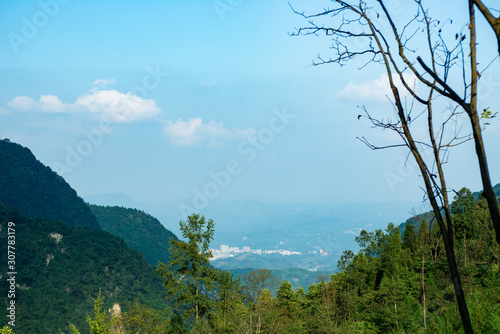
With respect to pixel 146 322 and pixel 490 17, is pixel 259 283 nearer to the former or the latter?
pixel 146 322

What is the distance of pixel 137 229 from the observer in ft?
511

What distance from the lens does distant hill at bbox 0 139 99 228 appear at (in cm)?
11488

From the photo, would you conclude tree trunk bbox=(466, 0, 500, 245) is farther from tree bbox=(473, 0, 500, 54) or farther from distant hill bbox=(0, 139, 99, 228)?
distant hill bbox=(0, 139, 99, 228)

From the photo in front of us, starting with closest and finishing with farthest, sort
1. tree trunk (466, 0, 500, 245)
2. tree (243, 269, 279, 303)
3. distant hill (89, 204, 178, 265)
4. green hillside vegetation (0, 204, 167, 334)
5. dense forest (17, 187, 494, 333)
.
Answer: tree trunk (466, 0, 500, 245) < tree (243, 269, 279, 303) < dense forest (17, 187, 494, 333) < green hillside vegetation (0, 204, 167, 334) < distant hill (89, 204, 178, 265)

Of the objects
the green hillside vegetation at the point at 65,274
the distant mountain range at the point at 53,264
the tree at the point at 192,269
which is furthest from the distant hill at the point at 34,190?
the tree at the point at 192,269

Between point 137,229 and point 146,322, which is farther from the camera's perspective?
point 137,229

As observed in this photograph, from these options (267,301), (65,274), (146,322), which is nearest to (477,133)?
(267,301)

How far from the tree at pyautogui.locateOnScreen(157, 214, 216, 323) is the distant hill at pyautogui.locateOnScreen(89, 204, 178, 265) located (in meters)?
128

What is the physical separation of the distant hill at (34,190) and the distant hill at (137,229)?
51.5 feet

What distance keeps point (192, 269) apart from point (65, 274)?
70.5 meters

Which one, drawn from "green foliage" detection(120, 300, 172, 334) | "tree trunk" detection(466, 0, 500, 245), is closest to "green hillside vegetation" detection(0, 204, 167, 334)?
"green foliage" detection(120, 300, 172, 334)

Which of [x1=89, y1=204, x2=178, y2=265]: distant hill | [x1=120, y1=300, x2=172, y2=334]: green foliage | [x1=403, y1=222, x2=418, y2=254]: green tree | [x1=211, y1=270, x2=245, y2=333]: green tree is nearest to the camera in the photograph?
[x1=211, y1=270, x2=245, y2=333]: green tree

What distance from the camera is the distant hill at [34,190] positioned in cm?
11488

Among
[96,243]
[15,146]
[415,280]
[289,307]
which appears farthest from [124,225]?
[415,280]
